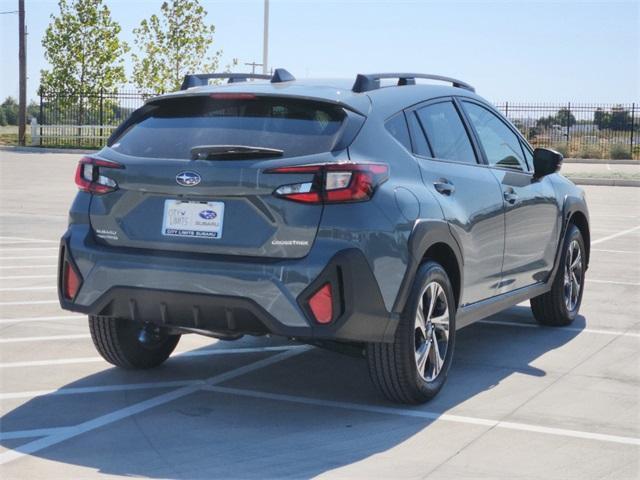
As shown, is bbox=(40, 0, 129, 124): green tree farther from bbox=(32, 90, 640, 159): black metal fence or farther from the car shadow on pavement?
the car shadow on pavement

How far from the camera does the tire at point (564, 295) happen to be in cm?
845

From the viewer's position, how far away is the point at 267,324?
535cm

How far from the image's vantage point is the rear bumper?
5.32 metres

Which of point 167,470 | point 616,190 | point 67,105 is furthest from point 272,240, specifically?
point 67,105

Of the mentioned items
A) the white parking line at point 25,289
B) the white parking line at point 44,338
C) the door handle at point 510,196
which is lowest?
the white parking line at point 25,289

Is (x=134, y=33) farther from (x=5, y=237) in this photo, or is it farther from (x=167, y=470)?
(x=167, y=470)

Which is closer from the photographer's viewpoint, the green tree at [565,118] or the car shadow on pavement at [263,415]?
the car shadow on pavement at [263,415]

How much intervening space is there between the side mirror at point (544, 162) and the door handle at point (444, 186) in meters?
1.62

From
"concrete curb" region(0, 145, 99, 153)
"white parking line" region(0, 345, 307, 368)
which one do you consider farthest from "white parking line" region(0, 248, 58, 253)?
"concrete curb" region(0, 145, 99, 153)

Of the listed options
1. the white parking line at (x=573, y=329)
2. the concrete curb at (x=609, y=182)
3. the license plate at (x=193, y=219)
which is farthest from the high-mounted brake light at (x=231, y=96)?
the concrete curb at (x=609, y=182)

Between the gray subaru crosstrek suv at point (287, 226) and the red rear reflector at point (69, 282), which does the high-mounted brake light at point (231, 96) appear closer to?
the gray subaru crosstrek suv at point (287, 226)

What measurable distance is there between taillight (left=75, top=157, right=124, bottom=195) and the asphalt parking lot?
114 centimetres

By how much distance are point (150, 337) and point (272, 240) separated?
168 centimetres

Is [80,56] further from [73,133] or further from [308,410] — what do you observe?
[308,410]
